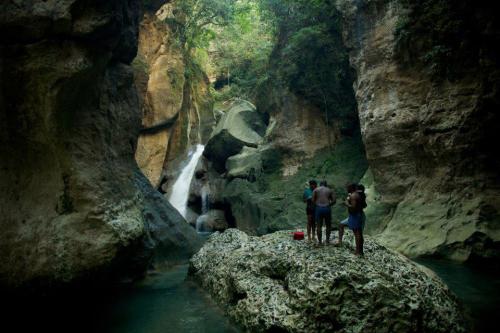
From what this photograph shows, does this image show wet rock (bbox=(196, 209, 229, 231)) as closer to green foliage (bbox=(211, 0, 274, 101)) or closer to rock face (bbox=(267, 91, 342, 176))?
rock face (bbox=(267, 91, 342, 176))

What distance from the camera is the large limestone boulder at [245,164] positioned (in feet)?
75.2

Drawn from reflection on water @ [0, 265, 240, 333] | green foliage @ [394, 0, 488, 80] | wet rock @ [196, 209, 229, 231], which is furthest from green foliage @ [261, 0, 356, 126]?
reflection on water @ [0, 265, 240, 333]

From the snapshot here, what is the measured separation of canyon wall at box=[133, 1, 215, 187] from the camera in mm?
27109

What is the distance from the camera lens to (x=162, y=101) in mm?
27734

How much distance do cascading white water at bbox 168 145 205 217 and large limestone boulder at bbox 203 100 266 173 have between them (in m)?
1.54

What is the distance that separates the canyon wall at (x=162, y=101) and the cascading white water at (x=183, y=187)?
1161 mm

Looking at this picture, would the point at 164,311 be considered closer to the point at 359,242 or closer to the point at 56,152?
the point at 56,152

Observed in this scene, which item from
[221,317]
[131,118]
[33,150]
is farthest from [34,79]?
[221,317]

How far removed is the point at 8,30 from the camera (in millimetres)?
7953

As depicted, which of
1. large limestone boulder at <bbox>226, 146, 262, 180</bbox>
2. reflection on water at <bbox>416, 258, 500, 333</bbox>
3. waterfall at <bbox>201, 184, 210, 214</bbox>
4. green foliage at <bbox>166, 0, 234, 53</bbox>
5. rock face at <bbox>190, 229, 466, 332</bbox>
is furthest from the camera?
green foliage at <bbox>166, 0, 234, 53</bbox>

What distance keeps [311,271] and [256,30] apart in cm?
3130

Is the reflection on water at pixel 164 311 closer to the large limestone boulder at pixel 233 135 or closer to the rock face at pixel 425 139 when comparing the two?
the rock face at pixel 425 139

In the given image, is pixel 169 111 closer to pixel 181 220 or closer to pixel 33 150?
pixel 181 220

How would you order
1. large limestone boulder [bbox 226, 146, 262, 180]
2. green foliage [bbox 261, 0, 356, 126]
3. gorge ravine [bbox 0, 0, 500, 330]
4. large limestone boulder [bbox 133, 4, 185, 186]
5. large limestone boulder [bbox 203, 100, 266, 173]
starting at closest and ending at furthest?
gorge ravine [bbox 0, 0, 500, 330] < green foliage [bbox 261, 0, 356, 126] < large limestone boulder [bbox 226, 146, 262, 180] < large limestone boulder [bbox 203, 100, 266, 173] < large limestone boulder [bbox 133, 4, 185, 186]
